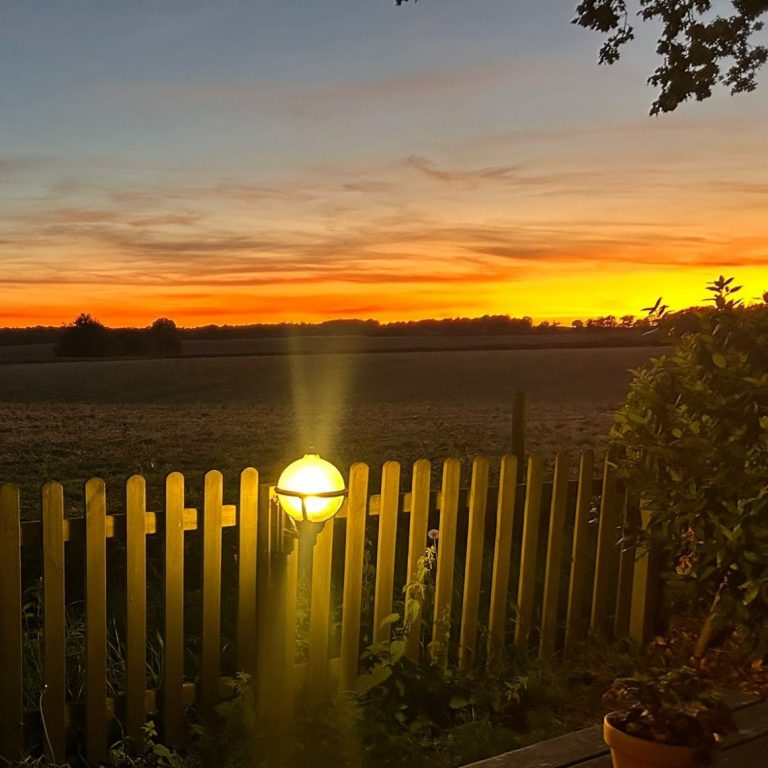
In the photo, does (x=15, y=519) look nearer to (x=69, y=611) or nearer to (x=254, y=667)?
(x=254, y=667)

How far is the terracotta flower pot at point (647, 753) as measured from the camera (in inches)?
111

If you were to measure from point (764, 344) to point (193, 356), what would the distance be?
182 ft

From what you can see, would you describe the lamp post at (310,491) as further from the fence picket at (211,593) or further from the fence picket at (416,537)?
the fence picket at (416,537)

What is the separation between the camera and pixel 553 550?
5.25 meters

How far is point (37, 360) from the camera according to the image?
58750 mm

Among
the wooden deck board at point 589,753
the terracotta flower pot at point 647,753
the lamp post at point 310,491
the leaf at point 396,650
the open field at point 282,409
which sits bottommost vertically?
the open field at point 282,409

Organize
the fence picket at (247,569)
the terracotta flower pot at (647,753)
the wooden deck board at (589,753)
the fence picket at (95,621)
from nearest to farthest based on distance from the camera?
1. the terracotta flower pot at (647,753)
2. the wooden deck board at (589,753)
3. the fence picket at (95,621)
4. the fence picket at (247,569)

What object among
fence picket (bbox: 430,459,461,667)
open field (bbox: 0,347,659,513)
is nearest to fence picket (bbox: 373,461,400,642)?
fence picket (bbox: 430,459,461,667)

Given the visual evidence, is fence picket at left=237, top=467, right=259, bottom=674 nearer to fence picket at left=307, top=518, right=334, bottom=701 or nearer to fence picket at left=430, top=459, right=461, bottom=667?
fence picket at left=307, top=518, right=334, bottom=701

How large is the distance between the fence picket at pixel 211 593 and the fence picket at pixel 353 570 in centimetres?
65

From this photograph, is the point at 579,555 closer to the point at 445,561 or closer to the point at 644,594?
the point at 644,594

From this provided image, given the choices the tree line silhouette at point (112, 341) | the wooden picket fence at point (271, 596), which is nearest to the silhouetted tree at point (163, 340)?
the tree line silhouette at point (112, 341)

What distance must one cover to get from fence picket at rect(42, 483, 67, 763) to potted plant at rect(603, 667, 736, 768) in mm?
2265

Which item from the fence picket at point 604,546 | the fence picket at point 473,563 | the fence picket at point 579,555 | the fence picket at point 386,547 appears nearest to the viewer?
the fence picket at point 386,547
